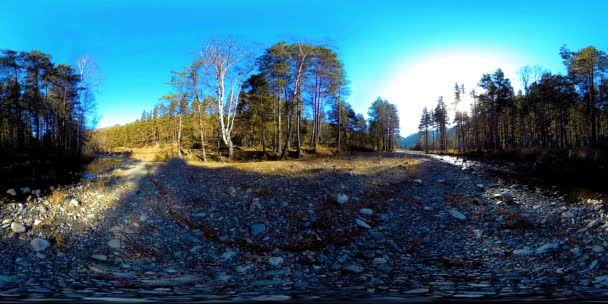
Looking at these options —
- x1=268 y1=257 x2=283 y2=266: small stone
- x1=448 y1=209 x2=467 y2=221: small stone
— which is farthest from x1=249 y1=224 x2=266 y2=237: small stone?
x1=448 y1=209 x2=467 y2=221: small stone

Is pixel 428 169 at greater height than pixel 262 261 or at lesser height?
greater

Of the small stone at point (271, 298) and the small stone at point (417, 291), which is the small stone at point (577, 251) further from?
the small stone at point (271, 298)

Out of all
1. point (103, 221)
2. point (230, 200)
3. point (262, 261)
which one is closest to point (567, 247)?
point (262, 261)

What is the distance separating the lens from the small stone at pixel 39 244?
7497mm

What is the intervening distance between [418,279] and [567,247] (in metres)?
4.10

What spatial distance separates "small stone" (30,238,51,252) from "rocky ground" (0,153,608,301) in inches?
2.6

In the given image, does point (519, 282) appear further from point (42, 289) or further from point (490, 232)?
point (42, 289)

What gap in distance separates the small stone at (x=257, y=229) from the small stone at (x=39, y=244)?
4.88 meters

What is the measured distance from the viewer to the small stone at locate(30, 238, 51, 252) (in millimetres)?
7497

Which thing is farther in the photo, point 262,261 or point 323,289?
point 262,261

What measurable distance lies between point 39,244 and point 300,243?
20.5ft

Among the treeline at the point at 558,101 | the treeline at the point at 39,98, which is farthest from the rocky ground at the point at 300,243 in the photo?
the treeline at the point at 39,98

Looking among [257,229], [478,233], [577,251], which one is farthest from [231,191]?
[577,251]

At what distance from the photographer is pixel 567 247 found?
7215 millimetres
